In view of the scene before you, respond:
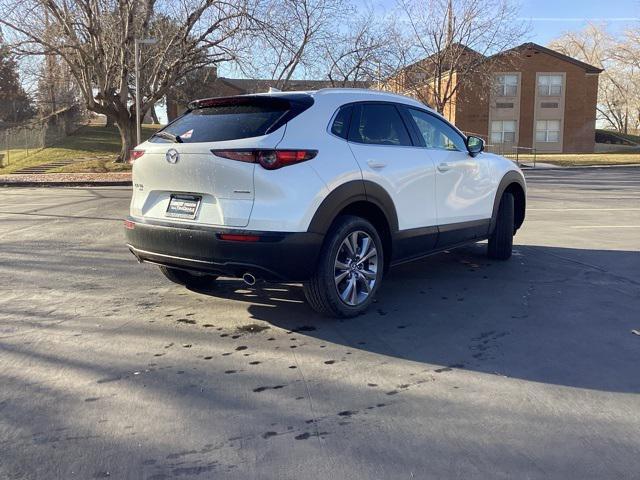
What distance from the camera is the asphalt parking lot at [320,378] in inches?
110

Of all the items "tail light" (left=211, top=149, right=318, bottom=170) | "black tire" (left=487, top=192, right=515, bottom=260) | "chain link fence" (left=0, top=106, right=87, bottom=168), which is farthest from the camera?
"chain link fence" (left=0, top=106, right=87, bottom=168)

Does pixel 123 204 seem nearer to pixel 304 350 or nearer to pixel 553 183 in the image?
pixel 304 350

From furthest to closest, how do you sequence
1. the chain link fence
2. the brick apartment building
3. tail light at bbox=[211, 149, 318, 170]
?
the brick apartment building < the chain link fence < tail light at bbox=[211, 149, 318, 170]

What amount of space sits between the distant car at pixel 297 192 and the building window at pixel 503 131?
4102 cm

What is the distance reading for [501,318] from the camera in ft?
16.0

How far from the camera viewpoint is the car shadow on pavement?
3.95 meters

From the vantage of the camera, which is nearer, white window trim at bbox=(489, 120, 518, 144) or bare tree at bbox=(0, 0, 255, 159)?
bare tree at bbox=(0, 0, 255, 159)

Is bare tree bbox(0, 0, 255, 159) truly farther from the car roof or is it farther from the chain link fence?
the car roof

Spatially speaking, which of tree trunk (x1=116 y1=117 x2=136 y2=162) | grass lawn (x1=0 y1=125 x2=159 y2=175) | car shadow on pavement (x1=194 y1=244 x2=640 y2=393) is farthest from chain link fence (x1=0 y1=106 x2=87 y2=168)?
car shadow on pavement (x1=194 y1=244 x2=640 y2=393)

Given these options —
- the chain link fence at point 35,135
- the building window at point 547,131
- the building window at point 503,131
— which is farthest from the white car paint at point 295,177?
the building window at point 547,131

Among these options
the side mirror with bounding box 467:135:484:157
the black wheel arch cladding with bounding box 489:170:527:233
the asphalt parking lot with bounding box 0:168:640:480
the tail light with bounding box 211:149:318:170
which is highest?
the side mirror with bounding box 467:135:484:157

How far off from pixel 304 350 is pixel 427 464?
1595 millimetres

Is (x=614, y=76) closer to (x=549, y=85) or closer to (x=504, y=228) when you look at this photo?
(x=549, y=85)

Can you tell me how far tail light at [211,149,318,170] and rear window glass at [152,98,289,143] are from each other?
0.19m
